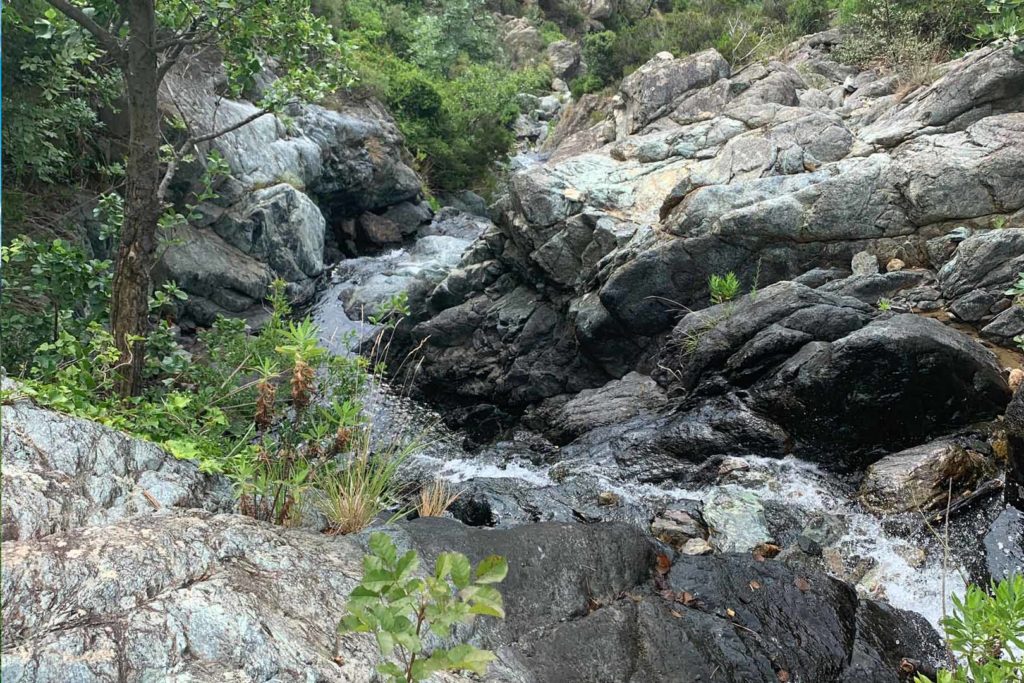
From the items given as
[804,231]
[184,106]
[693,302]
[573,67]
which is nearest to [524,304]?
[693,302]

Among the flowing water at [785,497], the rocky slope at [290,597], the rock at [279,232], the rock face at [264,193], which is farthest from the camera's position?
the rock at [279,232]

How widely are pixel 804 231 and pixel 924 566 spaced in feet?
16.9

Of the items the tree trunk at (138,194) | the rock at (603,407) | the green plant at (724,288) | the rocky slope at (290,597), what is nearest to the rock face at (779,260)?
the rock at (603,407)

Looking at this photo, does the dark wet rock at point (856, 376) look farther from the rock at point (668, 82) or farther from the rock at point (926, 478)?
the rock at point (668, 82)

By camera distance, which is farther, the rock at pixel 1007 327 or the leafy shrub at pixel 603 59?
the leafy shrub at pixel 603 59

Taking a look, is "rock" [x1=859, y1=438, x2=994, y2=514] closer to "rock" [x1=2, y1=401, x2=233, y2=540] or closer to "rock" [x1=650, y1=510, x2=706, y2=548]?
"rock" [x1=650, y1=510, x2=706, y2=548]

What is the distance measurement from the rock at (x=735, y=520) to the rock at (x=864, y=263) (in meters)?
4.13

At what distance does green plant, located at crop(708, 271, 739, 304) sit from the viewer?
30.5ft

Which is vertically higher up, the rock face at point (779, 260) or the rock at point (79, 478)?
the rock at point (79, 478)

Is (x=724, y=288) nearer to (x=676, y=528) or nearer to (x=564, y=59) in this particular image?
(x=676, y=528)

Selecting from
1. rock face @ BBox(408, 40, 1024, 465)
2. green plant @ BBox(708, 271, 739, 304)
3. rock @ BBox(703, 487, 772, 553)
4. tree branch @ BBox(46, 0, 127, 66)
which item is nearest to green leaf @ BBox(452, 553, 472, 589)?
rock @ BBox(703, 487, 772, 553)

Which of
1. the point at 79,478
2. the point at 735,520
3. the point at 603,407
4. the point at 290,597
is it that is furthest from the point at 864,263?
the point at 79,478

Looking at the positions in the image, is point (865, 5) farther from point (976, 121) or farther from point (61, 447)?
point (61, 447)

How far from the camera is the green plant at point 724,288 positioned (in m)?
9.30
